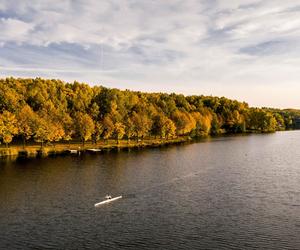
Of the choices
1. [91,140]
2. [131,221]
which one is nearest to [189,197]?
[131,221]

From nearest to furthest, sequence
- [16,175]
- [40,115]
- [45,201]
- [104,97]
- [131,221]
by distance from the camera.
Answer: [131,221] < [45,201] < [16,175] < [40,115] < [104,97]

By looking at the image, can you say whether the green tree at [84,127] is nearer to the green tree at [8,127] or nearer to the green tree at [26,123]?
the green tree at [26,123]

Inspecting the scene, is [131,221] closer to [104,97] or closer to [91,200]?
[91,200]

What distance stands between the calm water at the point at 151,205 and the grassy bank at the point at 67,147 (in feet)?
59.5

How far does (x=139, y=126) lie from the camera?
16488cm

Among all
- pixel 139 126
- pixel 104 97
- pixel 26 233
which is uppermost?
→ pixel 104 97

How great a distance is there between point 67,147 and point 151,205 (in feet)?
271

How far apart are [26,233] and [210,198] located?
3144 cm

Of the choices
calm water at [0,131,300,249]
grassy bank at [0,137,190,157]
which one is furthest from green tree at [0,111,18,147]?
calm water at [0,131,300,249]

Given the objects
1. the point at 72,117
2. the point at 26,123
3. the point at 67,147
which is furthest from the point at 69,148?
the point at 72,117

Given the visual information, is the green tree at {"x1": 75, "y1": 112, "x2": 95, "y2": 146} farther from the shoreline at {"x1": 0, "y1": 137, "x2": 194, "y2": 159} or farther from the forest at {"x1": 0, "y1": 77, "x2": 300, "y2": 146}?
the shoreline at {"x1": 0, "y1": 137, "x2": 194, "y2": 159}

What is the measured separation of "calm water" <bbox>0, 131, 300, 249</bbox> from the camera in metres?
47.9

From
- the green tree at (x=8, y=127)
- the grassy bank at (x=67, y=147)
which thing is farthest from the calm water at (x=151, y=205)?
the green tree at (x=8, y=127)

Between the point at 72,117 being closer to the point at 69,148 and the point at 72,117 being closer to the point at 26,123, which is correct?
the point at 69,148
